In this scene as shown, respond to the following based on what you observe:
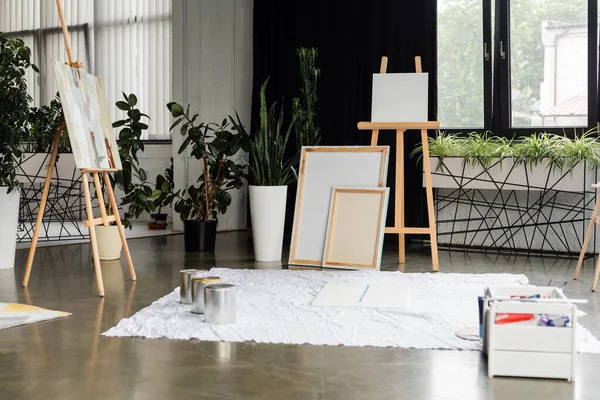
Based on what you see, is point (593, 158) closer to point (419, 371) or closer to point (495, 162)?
point (495, 162)

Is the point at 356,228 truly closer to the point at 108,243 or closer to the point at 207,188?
the point at 207,188

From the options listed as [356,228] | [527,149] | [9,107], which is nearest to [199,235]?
[356,228]

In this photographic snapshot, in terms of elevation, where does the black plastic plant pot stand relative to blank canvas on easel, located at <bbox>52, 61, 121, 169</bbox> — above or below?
below

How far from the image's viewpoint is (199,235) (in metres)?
5.93

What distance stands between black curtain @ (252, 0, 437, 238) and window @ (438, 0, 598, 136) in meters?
0.20

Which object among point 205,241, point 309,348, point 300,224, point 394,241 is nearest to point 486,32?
point 394,241

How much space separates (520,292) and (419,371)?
0.61m

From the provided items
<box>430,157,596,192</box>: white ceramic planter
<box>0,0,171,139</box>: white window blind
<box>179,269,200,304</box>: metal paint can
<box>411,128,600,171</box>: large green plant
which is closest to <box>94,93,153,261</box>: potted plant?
<box>179,269,200,304</box>: metal paint can

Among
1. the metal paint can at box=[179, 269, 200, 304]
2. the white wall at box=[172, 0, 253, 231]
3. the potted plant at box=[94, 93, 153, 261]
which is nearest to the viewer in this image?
the metal paint can at box=[179, 269, 200, 304]

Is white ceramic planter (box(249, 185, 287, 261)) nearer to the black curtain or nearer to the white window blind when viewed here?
the black curtain

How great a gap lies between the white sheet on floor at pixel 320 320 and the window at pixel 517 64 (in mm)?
2224

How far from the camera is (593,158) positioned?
5.42 m

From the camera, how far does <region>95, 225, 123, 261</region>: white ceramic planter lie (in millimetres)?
5457

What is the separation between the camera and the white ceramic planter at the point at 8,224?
16.0 ft
